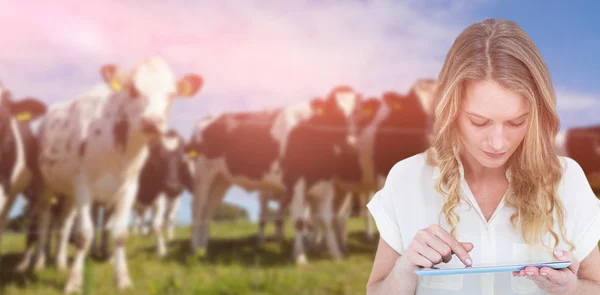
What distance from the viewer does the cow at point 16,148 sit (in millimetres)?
1721

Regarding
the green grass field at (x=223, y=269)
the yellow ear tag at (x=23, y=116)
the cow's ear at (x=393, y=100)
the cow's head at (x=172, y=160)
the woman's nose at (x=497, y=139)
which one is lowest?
the green grass field at (x=223, y=269)

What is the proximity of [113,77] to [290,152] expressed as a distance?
2.08 ft

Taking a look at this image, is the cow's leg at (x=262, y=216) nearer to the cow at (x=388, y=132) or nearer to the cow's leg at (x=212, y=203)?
the cow's leg at (x=212, y=203)

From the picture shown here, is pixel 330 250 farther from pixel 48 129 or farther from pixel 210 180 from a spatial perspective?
pixel 48 129

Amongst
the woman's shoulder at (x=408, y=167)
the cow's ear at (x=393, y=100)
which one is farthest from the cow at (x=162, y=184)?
the woman's shoulder at (x=408, y=167)

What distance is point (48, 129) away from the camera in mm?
1767

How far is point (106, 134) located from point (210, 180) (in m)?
0.35

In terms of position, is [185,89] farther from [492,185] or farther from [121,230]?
[492,185]

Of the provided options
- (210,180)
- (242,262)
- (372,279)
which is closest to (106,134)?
(210,180)

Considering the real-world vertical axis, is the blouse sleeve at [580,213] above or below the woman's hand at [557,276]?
above

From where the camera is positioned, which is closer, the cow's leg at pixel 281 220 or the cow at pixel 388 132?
the cow's leg at pixel 281 220

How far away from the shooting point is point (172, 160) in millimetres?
1796

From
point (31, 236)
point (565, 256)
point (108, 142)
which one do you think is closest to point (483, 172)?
point (565, 256)

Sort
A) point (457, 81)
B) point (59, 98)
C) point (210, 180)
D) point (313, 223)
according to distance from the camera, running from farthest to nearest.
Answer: point (313, 223) < point (210, 180) < point (59, 98) < point (457, 81)
